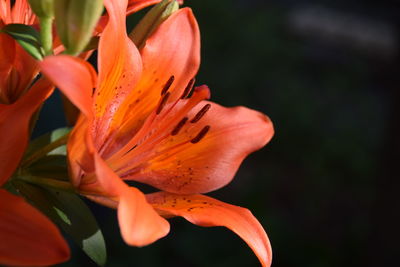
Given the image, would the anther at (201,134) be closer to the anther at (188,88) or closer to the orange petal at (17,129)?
the anther at (188,88)

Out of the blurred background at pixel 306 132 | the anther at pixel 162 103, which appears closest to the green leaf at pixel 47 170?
the anther at pixel 162 103

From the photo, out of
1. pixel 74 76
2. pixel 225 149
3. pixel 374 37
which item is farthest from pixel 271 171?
pixel 74 76

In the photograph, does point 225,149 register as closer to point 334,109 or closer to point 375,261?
point 375,261

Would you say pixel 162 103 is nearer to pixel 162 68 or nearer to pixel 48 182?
pixel 162 68

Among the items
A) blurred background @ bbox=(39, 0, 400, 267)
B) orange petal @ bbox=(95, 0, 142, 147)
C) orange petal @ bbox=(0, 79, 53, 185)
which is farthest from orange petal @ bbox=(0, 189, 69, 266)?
blurred background @ bbox=(39, 0, 400, 267)

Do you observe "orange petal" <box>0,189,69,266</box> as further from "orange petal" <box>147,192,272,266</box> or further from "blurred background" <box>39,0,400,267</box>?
"blurred background" <box>39,0,400,267</box>

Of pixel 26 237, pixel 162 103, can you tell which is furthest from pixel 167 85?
pixel 26 237
